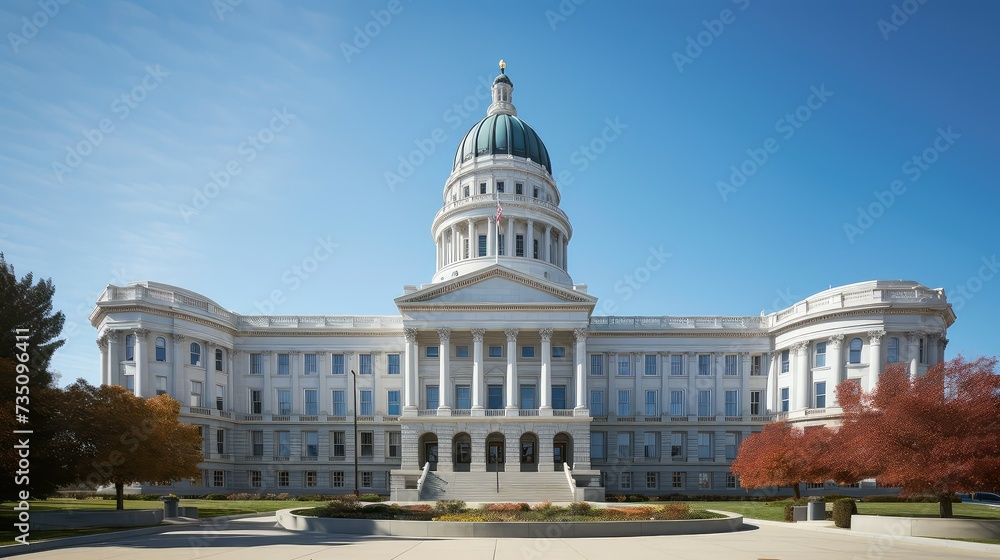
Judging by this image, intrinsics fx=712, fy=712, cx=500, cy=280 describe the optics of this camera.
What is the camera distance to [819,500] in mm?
40062

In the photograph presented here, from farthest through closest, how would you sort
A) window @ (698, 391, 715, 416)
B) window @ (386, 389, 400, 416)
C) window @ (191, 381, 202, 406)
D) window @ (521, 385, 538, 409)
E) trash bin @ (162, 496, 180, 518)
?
window @ (698, 391, 715, 416) < window @ (386, 389, 400, 416) < window @ (521, 385, 538, 409) < window @ (191, 381, 202, 406) < trash bin @ (162, 496, 180, 518)

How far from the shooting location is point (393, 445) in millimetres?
71562

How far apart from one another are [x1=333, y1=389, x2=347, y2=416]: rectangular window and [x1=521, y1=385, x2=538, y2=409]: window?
18280 mm

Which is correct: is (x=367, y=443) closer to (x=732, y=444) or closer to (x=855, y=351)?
(x=732, y=444)

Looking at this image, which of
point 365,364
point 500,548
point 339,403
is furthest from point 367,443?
point 500,548

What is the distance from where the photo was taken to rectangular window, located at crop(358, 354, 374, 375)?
7294 cm

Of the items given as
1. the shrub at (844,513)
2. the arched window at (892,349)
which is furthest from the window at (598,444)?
the shrub at (844,513)

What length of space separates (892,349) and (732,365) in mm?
15342

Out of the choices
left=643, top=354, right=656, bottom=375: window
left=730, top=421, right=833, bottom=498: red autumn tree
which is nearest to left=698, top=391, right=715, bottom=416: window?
left=643, top=354, right=656, bottom=375: window

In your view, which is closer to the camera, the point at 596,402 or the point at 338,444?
the point at 338,444

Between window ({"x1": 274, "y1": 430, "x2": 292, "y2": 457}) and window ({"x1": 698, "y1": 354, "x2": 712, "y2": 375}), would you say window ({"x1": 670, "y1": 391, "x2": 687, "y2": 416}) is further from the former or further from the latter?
window ({"x1": 274, "y1": 430, "x2": 292, "y2": 457})

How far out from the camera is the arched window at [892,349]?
61719 millimetres

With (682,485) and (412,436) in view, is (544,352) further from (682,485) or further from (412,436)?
(682,485)

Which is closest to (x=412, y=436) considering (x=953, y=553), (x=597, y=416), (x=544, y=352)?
(x=544, y=352)
